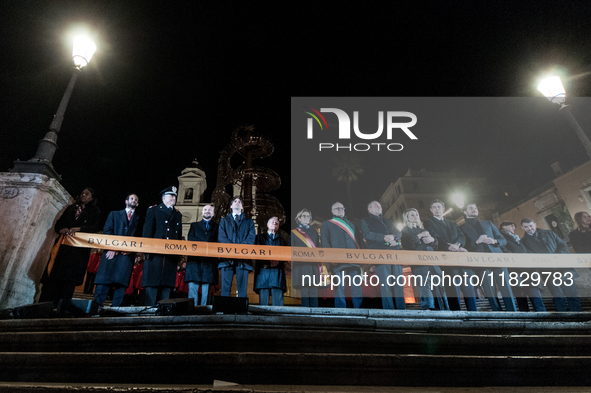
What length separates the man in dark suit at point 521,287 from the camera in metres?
5.61

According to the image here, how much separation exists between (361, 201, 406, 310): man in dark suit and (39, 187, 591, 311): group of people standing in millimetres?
17

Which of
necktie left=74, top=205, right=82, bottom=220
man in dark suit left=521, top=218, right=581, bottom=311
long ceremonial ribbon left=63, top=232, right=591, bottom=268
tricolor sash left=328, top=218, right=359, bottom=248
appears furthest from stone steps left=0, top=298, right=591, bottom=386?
tricolor sash left=328, top=218, right=359, bottom=248

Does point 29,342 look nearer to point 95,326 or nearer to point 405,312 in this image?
point 95,326

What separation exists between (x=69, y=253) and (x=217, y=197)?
2468 cm

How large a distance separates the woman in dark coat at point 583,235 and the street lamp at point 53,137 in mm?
10499

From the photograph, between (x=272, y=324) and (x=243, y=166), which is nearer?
(x=272, y=324)

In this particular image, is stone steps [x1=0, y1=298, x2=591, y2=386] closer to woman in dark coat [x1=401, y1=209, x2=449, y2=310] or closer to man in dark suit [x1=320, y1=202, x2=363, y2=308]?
woman in dark coat [x1=401, y1=209, x2=449, y2=310]

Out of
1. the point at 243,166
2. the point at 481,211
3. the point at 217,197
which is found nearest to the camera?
the point at 243,166

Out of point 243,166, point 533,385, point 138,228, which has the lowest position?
point 533,385

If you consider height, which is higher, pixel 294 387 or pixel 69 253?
pixel 69 253

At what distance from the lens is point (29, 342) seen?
2.95m

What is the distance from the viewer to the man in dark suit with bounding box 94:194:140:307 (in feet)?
17.5

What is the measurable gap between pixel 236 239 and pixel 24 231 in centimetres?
342

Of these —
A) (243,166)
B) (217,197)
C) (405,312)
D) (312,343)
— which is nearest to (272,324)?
(312,343)
